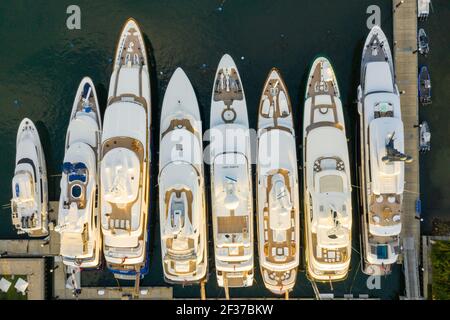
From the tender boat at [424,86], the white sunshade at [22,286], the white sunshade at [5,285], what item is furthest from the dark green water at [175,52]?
the white sunshade at [22,286]

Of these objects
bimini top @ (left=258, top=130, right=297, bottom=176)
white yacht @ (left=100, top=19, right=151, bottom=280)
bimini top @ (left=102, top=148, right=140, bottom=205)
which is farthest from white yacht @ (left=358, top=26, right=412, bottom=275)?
bimini top @ (left=102, top=148, right=140, bottom=205)

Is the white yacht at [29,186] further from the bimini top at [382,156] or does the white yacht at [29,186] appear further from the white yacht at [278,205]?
the bimini top at [382,156]

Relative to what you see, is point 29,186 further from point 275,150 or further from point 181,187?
point 275,150

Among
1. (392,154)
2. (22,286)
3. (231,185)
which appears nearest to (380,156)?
(392,154)

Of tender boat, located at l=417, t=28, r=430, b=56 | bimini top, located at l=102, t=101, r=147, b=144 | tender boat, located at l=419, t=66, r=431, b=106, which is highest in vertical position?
tender boat, located at l=417, t=28, r=430, b=56

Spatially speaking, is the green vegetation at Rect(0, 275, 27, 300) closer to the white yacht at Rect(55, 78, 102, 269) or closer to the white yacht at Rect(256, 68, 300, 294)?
the white yacht at Rect(55, 78, 102, 269)

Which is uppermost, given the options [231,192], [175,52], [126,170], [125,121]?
[175,52]
